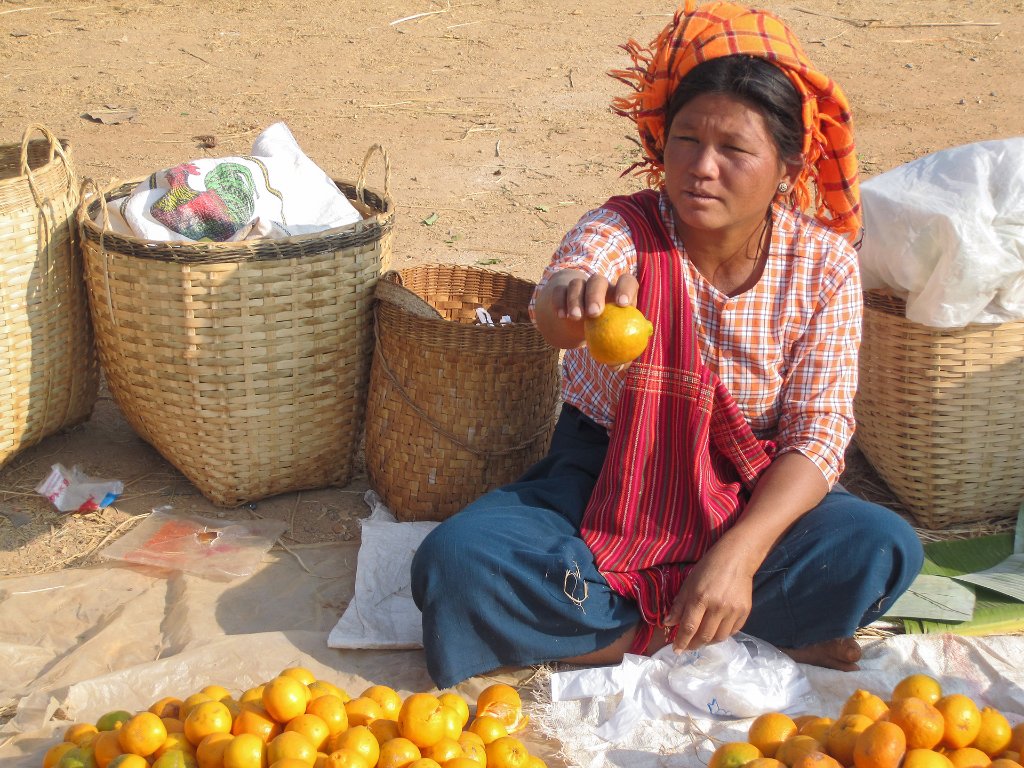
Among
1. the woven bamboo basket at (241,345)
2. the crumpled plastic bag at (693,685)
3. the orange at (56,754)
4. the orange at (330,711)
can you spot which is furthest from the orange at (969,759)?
the woven bamboo basket at (241,345)

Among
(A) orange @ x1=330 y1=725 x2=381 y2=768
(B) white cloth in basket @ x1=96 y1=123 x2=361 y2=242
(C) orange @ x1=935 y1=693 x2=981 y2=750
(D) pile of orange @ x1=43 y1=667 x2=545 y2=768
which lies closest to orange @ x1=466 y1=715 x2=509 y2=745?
(D) pile of orange @ x1=43 y1=667 x2=545 y2=768

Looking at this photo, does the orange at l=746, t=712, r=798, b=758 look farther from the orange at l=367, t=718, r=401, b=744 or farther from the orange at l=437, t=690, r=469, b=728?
the orange at l=367, t=718, r=401, b=744

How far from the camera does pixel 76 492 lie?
309cm

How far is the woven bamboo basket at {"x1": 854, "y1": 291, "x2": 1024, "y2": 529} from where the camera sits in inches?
115

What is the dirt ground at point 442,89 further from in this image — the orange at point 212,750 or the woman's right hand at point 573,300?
the orange at point 212,750

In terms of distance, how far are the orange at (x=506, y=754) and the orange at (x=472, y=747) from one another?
0.6 inches

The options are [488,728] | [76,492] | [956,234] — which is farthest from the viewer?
[76,492]

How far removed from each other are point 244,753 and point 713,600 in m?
0.96

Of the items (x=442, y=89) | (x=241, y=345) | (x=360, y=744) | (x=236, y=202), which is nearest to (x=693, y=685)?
(x=360, y=744)

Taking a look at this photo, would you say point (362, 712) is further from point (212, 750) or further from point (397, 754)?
point (212, 750)

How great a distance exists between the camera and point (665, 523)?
2.41 metres

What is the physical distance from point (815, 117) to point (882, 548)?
3.02 ft

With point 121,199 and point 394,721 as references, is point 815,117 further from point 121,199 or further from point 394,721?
point 121,199

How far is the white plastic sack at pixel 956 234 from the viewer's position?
9.05 ft
